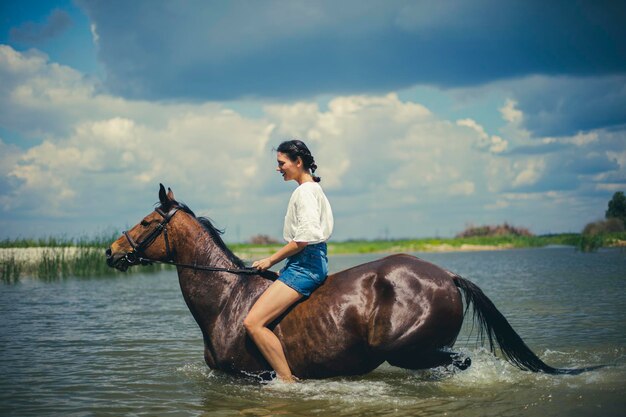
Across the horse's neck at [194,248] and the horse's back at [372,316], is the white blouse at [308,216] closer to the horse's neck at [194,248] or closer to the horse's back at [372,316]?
the horse's back at [372,316]

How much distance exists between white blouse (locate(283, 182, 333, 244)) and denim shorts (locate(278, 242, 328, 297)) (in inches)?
7.0

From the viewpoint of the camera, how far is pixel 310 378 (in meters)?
5.68

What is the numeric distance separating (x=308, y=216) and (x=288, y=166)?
546mm

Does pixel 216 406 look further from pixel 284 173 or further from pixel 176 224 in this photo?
pixel 284 173

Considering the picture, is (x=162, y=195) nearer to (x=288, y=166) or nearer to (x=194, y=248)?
(x=194, y=248)

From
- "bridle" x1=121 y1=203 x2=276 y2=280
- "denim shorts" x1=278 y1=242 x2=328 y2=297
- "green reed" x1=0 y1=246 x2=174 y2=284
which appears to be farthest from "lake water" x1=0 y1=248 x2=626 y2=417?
"green reed" x1=0 y1=246 x2=174 y2=284

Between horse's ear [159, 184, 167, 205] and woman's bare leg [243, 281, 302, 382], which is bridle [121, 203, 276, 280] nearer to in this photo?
horse's ear [159, 184, 167, 205]

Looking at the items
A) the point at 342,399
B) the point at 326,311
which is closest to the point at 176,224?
the point at 326,311

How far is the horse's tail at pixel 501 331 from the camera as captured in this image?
5629 millimetres

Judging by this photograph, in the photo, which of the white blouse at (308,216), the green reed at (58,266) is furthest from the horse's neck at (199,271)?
the green reed at (58,266)

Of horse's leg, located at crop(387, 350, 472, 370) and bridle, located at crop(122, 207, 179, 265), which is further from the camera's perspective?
bridle, located at crop(122, 207, 179, 265)

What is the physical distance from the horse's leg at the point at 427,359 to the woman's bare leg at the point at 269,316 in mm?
1063

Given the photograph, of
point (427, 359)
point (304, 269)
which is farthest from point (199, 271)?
point (427, 359)

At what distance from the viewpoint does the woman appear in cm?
541
